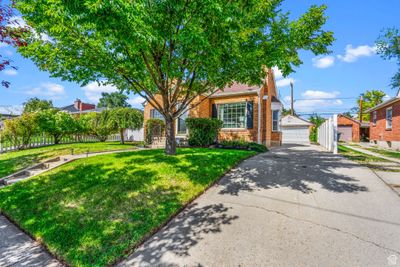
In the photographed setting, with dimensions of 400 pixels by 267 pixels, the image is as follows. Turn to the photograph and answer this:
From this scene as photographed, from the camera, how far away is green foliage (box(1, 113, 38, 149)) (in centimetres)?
1197

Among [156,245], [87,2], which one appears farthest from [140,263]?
[87,2]

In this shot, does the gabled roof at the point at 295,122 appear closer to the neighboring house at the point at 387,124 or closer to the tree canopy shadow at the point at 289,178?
the neighboring house at the point at 387,124

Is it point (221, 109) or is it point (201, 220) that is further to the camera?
point (221, 109)

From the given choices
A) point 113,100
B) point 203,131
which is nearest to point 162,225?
point 203,131

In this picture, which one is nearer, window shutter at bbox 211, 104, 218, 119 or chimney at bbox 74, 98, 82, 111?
window shutter at bbox 211, 104, 218, 119

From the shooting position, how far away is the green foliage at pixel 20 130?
12.0 meters

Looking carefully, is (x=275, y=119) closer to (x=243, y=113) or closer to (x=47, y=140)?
(x=243, y=113)

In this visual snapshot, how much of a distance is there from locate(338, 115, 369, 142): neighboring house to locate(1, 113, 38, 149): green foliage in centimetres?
3594

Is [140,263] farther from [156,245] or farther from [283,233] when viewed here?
[283,233]

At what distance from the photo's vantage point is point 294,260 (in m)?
2.72

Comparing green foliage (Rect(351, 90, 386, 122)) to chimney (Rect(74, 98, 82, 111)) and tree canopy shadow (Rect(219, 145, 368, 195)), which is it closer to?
tree canopy shadow (Rect(219, 145, 368, 195))

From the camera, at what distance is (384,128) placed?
18578 millimetres

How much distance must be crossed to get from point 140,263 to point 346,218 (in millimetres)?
3568

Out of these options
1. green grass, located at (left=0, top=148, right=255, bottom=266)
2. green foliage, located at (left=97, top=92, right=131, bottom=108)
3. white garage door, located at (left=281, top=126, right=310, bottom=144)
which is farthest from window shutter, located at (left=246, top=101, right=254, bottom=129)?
green foliage, located at (left=97, top=92, right=131, bottom=108)
